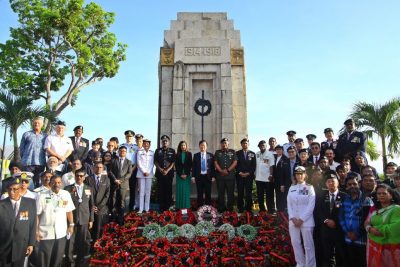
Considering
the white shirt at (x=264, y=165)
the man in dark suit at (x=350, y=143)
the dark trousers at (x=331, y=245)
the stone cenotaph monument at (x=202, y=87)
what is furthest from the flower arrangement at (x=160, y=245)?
the stone cenotaph monument at (x=202, y=87)

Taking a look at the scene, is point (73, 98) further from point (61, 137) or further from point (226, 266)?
point (226, 266)

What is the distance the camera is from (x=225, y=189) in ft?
27.8

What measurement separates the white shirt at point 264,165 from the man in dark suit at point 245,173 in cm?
12

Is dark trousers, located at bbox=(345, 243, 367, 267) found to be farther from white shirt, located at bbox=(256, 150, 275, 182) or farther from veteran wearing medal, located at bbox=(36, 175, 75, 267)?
veteran wearing medal, located at bbox=(36, 175, 75, 267)

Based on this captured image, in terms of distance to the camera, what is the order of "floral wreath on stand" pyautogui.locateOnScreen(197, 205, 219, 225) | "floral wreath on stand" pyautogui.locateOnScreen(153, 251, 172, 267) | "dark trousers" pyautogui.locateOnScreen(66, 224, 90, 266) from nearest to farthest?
"floral wreath on stand" pyautogui.locateOnScreen(153, 251, 172, 267), "dark trousers" pyautogui.locateOnScreen(66, 224, 90, 266), "floral wreath on stand" pyautogui.locateOnScreen(197, 205, 219, 225)

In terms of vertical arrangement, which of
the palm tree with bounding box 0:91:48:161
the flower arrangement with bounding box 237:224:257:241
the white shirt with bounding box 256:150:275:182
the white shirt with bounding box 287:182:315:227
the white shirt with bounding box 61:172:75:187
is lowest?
the flower arrangement with bounding box 237:224:257:241

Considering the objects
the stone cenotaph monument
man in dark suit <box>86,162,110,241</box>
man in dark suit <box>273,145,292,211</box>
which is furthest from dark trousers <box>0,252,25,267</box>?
the stone cenotaph monument

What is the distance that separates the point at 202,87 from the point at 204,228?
5.71m

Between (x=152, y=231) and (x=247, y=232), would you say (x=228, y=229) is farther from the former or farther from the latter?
(x=152, y=231)

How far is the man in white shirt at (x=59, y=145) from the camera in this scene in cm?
714

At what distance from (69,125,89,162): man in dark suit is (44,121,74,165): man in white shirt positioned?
0.31m

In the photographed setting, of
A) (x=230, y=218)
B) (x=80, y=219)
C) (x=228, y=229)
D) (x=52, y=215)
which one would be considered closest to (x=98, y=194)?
(x=80, y=219)

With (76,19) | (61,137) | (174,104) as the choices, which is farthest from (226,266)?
(76,19)

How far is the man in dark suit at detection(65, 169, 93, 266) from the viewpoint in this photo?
6.20 meters
